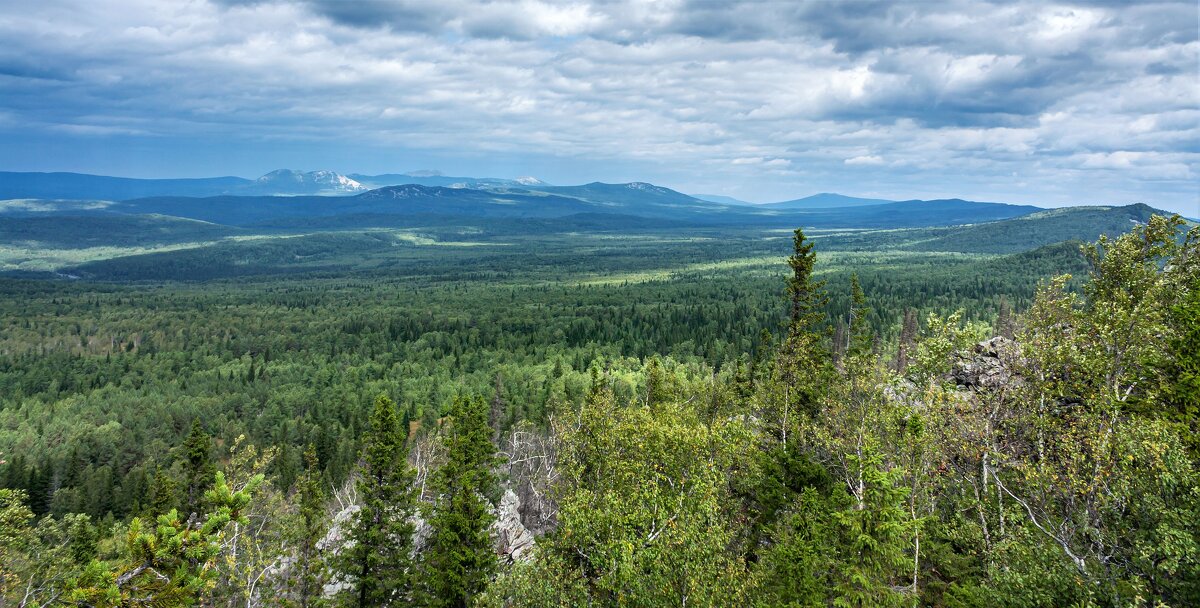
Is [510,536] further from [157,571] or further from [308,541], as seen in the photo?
[157,571]

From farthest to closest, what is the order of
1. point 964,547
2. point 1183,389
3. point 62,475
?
point 62,475 < point 964,547 < point 1183,389

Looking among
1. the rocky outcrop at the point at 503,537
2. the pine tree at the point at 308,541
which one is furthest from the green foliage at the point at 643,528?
the pine tree at the point at 308,541

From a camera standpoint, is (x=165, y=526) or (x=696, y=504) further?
(x=696, y=504)

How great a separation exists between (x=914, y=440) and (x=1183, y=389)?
11.0m

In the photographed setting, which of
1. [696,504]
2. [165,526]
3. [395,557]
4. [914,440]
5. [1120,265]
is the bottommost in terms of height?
[395,557]

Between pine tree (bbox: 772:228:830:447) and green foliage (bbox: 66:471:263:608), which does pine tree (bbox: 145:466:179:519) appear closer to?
green foliage (bbox: 66:471:263:608)

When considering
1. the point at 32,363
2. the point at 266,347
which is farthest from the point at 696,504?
the point at 32,363

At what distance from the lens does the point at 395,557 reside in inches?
1583

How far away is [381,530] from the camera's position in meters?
39.8

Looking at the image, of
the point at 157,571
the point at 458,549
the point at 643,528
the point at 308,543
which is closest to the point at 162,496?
the point at 308,543

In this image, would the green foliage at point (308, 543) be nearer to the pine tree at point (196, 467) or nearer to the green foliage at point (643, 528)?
the pine tree at point (196, 467)

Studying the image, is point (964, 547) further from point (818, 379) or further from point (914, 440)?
point (818, 379)

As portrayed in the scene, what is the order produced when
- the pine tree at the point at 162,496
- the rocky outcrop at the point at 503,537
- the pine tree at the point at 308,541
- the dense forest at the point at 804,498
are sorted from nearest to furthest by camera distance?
1. the dense forest at the point at 804,498
2. the pine tree at the point at 308,541
3. the pine tree at the point at 162,496
4. the rocky outcrop at the point at 503,537

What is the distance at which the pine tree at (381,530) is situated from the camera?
39.3 m
